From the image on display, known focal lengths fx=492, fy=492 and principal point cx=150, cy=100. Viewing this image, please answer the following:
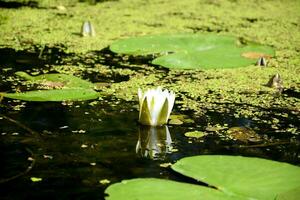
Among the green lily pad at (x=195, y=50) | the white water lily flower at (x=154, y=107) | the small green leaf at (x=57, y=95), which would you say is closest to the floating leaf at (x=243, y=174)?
the white water lily flower at (x=154, y=107)

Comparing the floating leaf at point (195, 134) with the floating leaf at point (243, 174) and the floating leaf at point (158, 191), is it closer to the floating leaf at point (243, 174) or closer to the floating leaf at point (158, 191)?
the floating leaf at point (243, 174)

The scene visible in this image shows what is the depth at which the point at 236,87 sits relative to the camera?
2418 mm

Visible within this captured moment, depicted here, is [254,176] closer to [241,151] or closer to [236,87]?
[241,151]

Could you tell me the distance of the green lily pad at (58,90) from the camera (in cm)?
209

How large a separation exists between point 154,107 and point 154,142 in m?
0.16

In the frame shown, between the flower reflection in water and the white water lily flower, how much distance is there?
0.11 ft

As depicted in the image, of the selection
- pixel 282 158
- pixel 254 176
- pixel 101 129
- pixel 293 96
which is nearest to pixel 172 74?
pixel 293 96

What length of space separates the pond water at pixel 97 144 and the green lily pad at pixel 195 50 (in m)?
0.70

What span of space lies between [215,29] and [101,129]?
2246 mm

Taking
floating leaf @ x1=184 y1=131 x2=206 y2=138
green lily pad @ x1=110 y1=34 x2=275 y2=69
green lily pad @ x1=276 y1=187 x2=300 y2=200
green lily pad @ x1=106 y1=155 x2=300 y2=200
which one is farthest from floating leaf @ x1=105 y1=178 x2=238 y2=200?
green lily pad @ x1=110 y1=34 x2=275 y2=69

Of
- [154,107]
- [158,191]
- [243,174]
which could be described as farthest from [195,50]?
[158,191]

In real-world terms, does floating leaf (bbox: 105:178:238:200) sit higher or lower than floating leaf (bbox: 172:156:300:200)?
lower

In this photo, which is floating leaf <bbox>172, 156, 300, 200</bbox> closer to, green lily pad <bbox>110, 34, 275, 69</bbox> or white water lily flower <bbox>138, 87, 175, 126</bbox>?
white water lily flower <bbox>138, 87, 175, 126</bbox>

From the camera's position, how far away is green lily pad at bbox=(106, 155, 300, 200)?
129 centimetres
